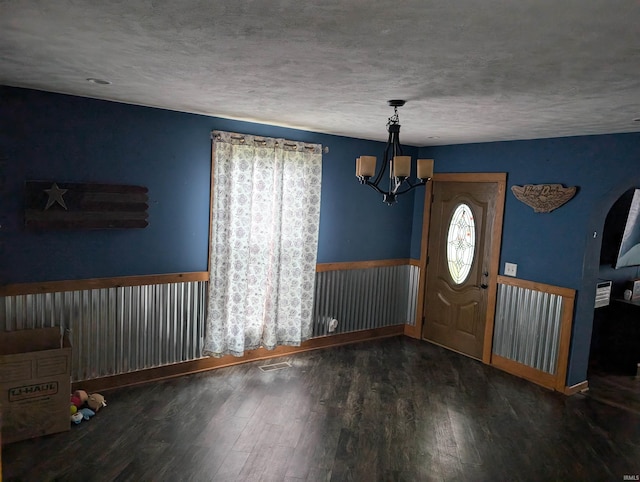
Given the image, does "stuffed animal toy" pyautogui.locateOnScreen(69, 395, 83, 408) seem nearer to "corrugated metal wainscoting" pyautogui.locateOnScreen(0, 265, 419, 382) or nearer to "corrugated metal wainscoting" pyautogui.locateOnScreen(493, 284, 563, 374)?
"corrugated metal wainscoting" pyautogui.locateOnScreen(0, 265, 419, 382)

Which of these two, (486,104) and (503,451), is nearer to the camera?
(486,104)

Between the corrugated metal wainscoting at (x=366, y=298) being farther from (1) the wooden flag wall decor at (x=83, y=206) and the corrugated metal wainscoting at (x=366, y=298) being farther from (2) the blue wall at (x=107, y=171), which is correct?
(1) the wooden flag wall decor at (x=83, y=206)

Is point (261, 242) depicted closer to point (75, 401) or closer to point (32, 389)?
point (75, 401)

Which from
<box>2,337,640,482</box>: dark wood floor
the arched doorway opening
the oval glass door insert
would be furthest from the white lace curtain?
the arched doorway opening

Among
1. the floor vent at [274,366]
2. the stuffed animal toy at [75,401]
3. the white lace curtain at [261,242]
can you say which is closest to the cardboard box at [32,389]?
the stuffed animal toy at [75,401]

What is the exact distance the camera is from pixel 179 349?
13.9 ft

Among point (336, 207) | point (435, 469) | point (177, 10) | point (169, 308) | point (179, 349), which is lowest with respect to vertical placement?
point (435, 469)

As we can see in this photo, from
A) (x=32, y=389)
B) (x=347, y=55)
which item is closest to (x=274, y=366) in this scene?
(x=32, y=389)

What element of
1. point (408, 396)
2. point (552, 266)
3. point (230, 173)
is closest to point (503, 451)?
point (408, 396)

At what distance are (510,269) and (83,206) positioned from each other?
398 centimetres

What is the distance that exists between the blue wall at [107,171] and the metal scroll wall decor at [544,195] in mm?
1622

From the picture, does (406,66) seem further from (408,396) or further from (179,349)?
(179,349)

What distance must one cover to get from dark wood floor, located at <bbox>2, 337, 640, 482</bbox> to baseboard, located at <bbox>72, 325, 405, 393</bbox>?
0.11 meters

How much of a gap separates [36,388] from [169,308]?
1208mm
